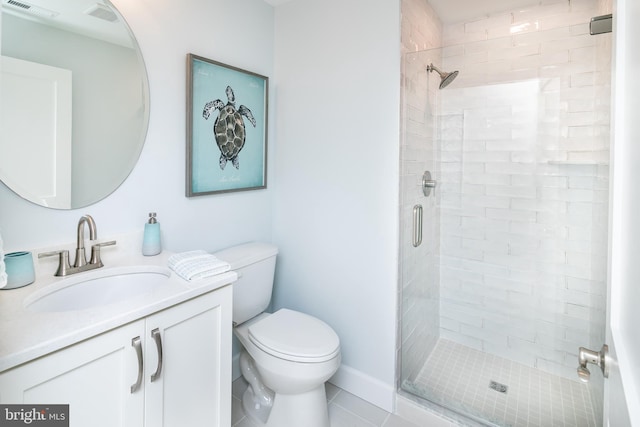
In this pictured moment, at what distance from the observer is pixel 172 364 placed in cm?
115

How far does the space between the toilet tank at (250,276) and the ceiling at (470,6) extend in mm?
1581

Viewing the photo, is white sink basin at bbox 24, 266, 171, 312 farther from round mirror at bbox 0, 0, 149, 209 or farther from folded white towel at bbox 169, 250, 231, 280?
round mirror at bbox 0, 0, 149, 209

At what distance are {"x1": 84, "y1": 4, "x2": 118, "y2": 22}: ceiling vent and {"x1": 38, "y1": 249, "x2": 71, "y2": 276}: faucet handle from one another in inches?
37.5

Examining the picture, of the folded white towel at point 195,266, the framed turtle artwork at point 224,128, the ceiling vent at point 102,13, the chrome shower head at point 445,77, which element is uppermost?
the chrome shower head at point 445,77

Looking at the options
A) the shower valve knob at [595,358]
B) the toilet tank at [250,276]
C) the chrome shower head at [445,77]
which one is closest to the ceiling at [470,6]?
the chrome shower head at [445,77]

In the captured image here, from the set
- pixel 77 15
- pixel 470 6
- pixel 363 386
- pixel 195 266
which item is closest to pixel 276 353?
pixel 195 266

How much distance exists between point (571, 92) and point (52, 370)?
255 cm

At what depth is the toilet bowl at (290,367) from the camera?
153 cm

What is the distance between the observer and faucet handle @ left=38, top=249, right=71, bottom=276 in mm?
1265

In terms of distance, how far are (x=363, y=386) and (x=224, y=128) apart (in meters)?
1.68

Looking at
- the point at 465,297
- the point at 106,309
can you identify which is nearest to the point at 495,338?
the point at 465,297

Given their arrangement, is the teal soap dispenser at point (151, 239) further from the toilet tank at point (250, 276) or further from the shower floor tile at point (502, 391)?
the shower floor tile at point (502, 391)

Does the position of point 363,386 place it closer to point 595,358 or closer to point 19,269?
point 595,358

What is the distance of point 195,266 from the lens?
129 cm
